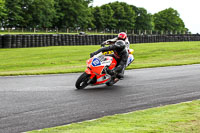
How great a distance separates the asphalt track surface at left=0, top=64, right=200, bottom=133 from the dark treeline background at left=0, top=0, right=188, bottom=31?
54106 mm

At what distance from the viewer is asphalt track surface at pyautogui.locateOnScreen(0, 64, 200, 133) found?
20.0ft

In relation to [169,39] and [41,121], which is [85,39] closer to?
[169,39]

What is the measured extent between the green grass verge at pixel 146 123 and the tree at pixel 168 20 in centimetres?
12807

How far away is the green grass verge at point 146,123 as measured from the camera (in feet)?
16.8

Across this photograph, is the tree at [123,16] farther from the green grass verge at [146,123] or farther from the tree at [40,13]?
the green grass verge at [146,123]

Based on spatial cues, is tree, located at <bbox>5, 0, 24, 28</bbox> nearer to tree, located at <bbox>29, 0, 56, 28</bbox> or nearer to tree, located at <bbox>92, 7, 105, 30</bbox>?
tree, located at <bbox>29, 0, 56, 28</bbox>

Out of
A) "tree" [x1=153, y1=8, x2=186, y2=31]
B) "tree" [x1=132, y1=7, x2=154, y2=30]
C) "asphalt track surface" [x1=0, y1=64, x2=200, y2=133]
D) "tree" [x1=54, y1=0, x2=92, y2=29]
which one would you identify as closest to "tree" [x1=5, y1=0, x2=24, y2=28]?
"tree" [x1=54, y1=0, x2=92, y2=29]

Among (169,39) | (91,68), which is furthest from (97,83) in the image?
(169,39)

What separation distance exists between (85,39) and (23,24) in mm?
44341

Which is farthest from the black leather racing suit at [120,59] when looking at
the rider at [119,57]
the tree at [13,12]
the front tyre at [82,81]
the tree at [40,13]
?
the tree at [40,13]

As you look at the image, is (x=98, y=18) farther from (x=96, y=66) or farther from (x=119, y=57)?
(x=96, y=66)

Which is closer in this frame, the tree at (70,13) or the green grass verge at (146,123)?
the green grass verge at (146,123)

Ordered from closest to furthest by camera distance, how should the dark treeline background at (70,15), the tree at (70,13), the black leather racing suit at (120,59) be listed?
the black leather racing suit at (120,59) → the dark treeline background at (70,15) → the tree at (70,13)

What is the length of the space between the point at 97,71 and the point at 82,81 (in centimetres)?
53
